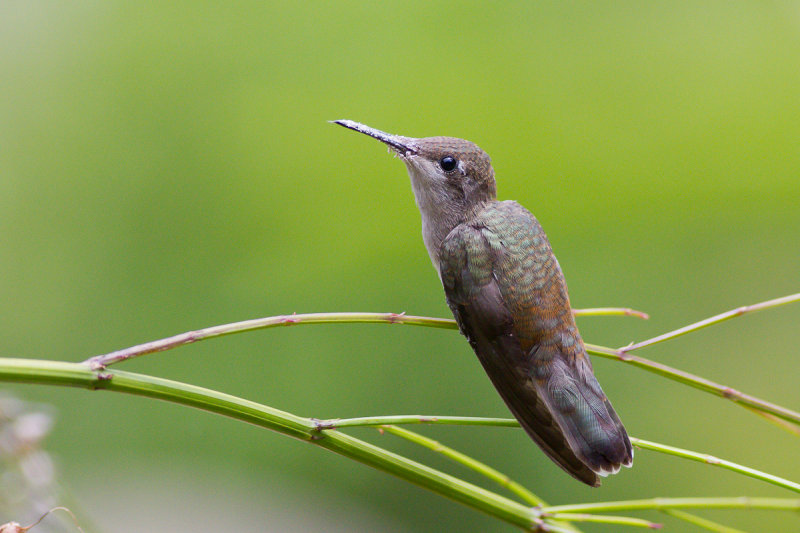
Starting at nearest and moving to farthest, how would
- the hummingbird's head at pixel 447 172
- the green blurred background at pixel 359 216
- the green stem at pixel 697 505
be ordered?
1. the green stem at pixel 697 505
2. the hummingbird's head at pixel 447 172
3. the green blurred background at pixel 359 216

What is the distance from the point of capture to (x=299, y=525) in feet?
9.04

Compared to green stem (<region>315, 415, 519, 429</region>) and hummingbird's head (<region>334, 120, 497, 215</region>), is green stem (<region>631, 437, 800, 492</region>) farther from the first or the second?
hummingbird's head (<region>334, 120, 497, 215</region>)

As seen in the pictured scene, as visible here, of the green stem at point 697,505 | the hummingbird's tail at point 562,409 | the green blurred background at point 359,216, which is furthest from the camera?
the green blurred background at point 359,216

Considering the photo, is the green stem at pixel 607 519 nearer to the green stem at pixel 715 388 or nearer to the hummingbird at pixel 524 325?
the green stem at pixel 715 388

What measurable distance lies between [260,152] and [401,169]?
2.38 feet

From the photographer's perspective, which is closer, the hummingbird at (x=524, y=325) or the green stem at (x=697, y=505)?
the green stem at (x=697, y=505)

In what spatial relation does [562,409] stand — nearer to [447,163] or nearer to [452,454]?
[452,454]

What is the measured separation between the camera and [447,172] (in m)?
1.67

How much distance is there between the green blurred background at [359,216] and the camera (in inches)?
118

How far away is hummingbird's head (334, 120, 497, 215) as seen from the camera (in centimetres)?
166

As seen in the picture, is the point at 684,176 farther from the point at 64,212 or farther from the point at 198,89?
the point at 64,212

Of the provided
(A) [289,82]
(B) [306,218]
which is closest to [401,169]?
(B) [306,218]

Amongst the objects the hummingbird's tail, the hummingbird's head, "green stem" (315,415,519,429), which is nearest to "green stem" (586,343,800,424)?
"green stem" (315,415,519,429)

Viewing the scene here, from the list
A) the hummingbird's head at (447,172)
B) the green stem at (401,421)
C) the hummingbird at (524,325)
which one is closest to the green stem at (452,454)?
the green stem at (401,421)
